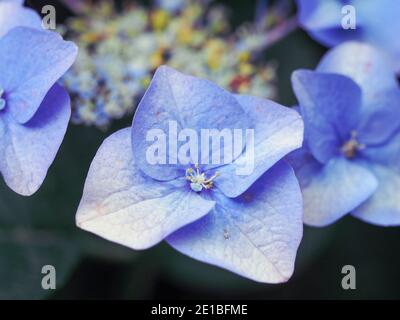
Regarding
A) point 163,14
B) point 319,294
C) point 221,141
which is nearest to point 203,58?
point 163,14

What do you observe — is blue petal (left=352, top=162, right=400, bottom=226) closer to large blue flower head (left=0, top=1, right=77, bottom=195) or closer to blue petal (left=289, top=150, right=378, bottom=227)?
blue petal (left=289, top=150, right=378, bottom=227)

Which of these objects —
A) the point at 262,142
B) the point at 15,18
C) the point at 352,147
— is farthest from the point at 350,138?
the point at 15,18

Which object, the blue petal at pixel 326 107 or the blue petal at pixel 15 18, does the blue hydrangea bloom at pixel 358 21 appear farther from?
the blue petal at pixel 15 18

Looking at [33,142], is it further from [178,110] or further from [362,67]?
[362,67]

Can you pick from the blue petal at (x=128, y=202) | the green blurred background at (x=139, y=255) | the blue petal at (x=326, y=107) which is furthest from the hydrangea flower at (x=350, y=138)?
the green blurred background at (x=139, y=255)

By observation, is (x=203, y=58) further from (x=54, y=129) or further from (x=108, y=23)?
(x=54, y=129)

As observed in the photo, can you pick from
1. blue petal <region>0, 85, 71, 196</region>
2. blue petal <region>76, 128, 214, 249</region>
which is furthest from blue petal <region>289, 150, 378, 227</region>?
blue petal <region>0, 85, 71, 196</region>
